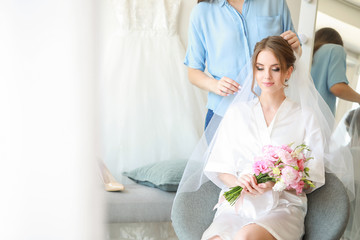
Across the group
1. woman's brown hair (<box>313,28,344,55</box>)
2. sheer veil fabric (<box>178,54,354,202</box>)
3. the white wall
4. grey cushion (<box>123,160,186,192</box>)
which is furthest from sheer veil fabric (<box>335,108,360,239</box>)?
the white wall

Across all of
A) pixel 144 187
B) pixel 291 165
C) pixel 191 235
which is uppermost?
pixel 291 165

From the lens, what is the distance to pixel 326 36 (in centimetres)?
323

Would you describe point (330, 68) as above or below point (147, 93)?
above

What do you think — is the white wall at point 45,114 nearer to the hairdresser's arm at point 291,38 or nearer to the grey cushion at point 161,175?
the hairdresser's arm at point 291,38

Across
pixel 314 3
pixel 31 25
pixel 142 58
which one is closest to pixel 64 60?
pixel 31 25

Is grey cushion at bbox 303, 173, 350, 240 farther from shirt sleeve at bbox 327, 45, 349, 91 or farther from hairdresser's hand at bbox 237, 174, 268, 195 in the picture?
shirt sleeve at bbox 327, 45, 349, 91

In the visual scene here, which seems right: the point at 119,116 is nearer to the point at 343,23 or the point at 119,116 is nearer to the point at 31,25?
the point at 343,23

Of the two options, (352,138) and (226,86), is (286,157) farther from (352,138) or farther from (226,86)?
(352,138)

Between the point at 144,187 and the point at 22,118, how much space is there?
2.54 m

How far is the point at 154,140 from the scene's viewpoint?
12.1 feet

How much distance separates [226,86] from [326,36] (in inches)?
57.0

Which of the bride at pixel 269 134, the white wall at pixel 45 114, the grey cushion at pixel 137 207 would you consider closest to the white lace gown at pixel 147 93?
the grey cushion at pixel 137 207

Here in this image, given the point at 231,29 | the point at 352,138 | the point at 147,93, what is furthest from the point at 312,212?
the point at 147,93

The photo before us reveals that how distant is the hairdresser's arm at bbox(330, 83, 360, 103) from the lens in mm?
3150
